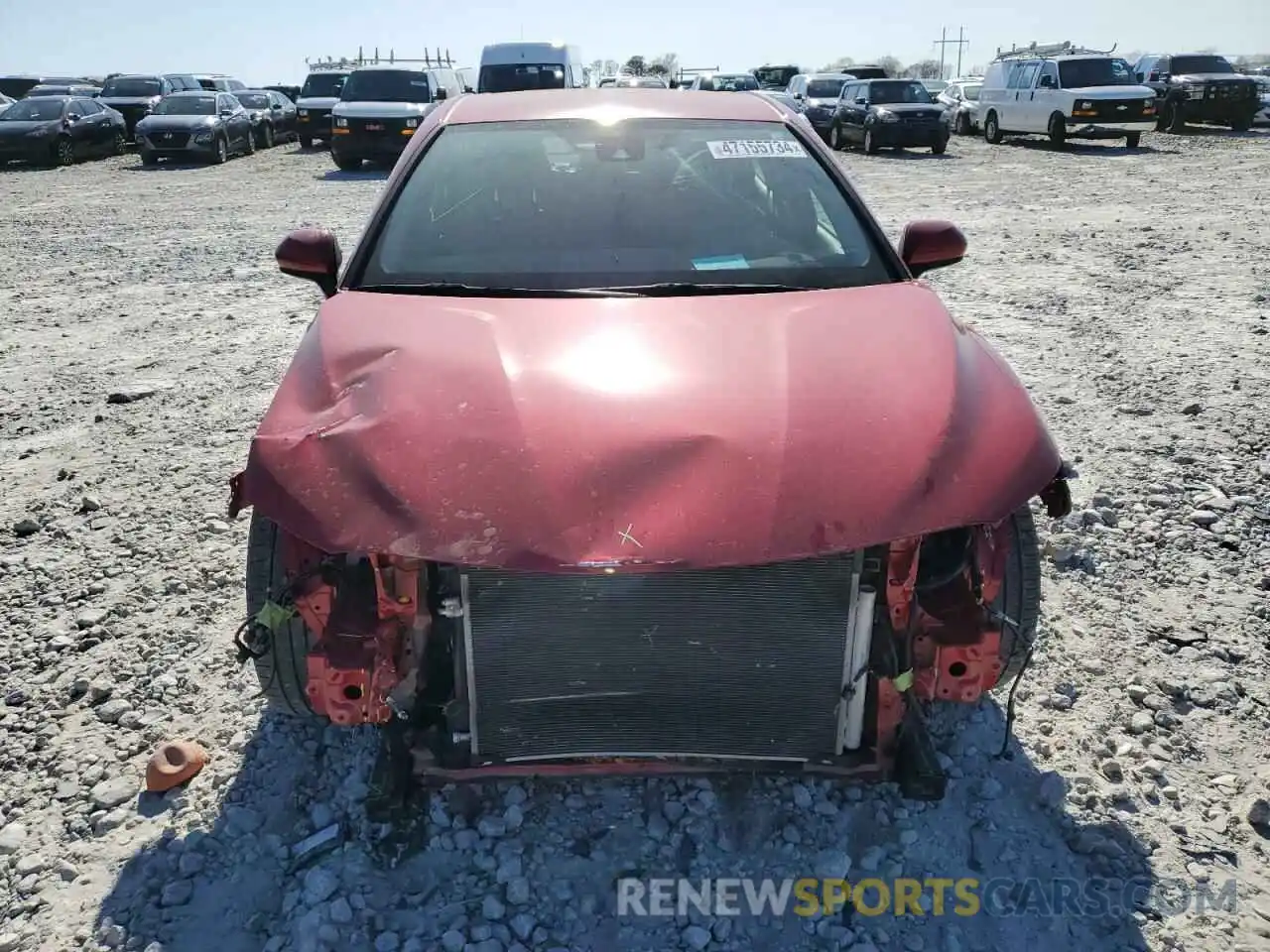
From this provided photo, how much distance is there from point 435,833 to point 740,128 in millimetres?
2485

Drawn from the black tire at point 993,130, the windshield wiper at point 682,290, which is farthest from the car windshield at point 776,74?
the windshield wiper at point 682,290

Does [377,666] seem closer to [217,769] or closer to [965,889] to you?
[217,769]

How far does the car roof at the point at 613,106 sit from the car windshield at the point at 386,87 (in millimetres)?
15144

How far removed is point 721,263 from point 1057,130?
19.8 metres

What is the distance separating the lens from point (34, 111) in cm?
1852

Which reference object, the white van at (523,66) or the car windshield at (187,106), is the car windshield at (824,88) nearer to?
the white van at (523,66)

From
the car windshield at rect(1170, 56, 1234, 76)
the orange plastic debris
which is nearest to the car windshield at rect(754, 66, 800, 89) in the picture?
the car windshield at rect(1170, 56, 1234, 76)

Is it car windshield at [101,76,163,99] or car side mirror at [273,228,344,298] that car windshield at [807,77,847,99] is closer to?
car windshield at [101,76,163,99]

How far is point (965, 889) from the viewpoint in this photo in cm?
224

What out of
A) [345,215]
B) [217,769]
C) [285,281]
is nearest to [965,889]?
[217,769]

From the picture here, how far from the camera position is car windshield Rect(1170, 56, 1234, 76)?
23359 mm

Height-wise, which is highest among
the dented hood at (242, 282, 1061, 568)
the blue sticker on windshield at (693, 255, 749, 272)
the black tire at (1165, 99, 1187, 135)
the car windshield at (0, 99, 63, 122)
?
the car windshield at (0, 99, 63, 122)

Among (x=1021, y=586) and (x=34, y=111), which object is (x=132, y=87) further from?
(x=1021, y=586)

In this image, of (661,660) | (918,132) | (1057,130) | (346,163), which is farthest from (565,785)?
(1057,130)
